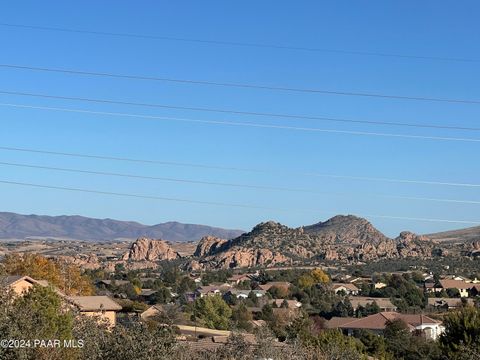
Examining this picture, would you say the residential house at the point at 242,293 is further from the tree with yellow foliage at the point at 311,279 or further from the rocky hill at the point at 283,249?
the rocky hill at the point at 283,249

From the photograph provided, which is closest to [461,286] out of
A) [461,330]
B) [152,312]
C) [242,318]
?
[242,318]

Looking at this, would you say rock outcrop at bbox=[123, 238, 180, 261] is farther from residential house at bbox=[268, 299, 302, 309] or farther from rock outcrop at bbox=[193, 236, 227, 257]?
residential house at bbox=[268, 299, 302, 309]

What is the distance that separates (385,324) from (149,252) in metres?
120

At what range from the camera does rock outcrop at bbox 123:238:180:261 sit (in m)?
175

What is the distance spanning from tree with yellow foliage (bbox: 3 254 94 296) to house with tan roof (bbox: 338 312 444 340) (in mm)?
22981

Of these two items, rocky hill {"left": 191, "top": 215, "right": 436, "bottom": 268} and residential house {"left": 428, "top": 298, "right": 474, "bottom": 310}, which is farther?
rocky hill {"left": 191, "top": 215, "right": 436, "bottom": 268}

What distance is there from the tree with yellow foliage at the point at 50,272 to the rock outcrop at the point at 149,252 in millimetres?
106455

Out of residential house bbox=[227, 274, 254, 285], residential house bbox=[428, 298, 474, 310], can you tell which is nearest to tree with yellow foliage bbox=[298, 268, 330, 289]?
residential house bbox=[227, 274, 254, 285]

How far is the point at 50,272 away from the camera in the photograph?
61375mm

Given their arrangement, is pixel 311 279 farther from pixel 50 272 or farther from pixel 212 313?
pixel 50 272

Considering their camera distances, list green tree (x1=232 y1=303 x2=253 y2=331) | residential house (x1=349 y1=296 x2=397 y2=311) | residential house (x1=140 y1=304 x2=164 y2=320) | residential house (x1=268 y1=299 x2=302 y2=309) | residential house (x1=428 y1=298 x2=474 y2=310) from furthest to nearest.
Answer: residential house (x1=428 y1=298 x2=474 y2=310) < residential house (x1=349 y1=296 x2=397 y2=311) < residential house (x1=268 y1=299 x2=302 y2=309) < green tree (x1=232 y1=303 x2=253 y2=331) < residential house (x1=140 y1=304 x2=164 y2=320)

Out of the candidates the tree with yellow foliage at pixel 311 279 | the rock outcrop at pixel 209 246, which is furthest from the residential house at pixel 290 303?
the rock outcrop at pixel 209 246

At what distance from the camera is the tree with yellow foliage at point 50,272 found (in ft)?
194

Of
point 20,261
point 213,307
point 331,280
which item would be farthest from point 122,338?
point 331,280
